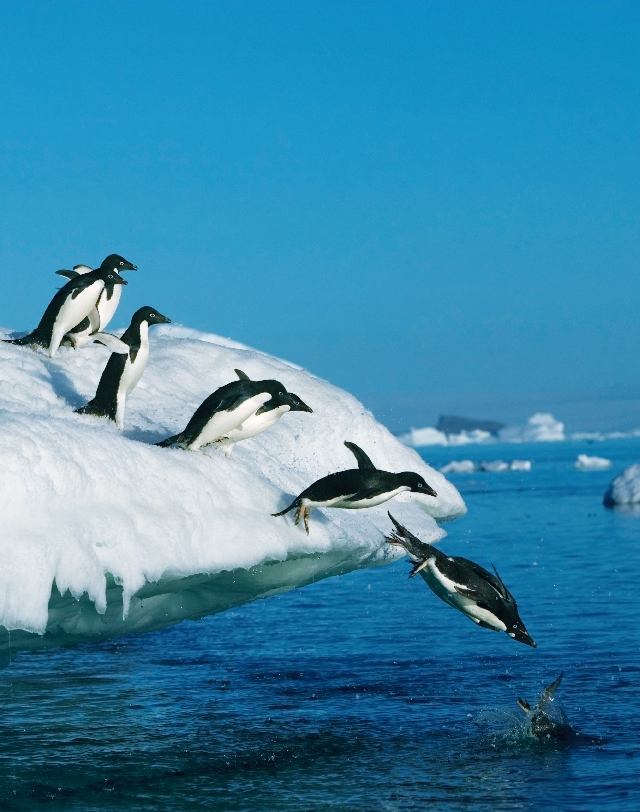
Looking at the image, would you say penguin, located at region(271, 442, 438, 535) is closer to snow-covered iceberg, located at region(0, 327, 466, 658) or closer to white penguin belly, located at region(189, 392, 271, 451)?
snow-covered iceberg, located at region(0, 327, 466, 658)

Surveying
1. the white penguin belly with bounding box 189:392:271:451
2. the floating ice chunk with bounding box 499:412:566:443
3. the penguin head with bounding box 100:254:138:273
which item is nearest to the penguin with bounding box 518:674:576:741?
the white penguin belly with bounding box 189:392:271:451

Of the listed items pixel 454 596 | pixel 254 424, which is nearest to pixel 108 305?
pixel 254 424

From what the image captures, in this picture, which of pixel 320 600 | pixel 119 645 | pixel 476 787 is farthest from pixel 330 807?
pixel 320 600

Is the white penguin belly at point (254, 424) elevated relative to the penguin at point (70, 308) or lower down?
lower down

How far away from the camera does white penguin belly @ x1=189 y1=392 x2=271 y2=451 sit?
7.40 metres

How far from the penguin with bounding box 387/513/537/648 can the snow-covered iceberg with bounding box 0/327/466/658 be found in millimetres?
747

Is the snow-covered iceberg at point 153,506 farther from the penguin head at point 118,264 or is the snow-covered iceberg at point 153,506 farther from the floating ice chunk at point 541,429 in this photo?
the floating ice chunk at point 541,429

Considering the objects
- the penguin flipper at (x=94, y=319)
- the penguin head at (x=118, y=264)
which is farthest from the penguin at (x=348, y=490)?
the penguin head at (x=118, y=264)

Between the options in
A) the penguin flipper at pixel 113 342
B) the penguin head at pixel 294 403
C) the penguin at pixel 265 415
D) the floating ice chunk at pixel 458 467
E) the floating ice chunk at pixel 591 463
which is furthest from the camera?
the floating ice chunk at pixel 458 467

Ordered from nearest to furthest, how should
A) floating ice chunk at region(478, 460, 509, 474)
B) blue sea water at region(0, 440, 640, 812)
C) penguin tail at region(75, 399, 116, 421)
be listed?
blue sea water at region(0, 440, 640, 812)
penguin tail at region(75, 399, 116, 421)
floating ice chunk at region(478, 460, 509, 474)

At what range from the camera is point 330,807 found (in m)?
6.49

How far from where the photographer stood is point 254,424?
7676mm

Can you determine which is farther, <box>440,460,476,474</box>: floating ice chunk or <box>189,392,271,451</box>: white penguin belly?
<box>440,460,476,474</box>: floating ice chunk

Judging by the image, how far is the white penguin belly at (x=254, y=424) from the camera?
764cm
